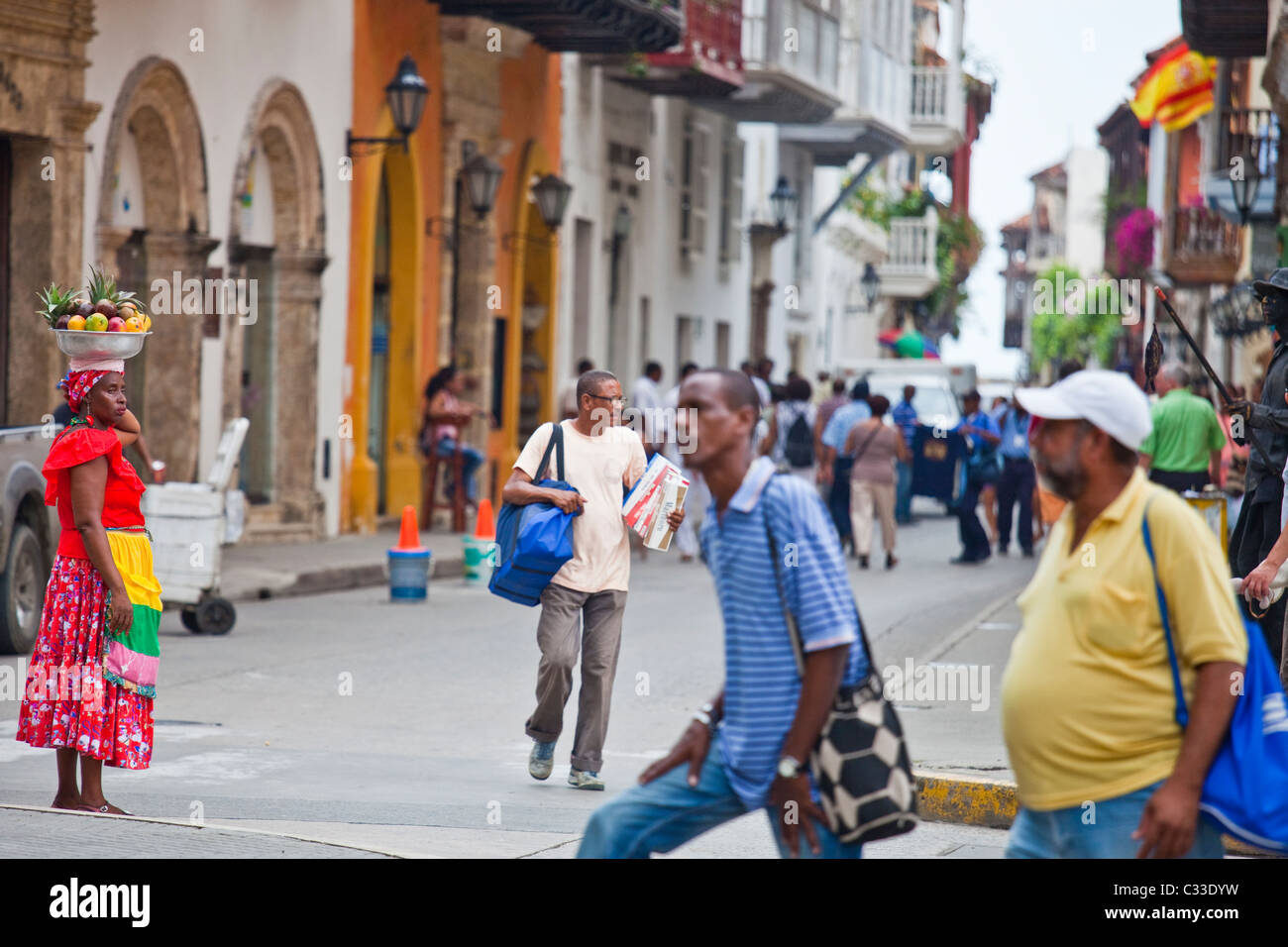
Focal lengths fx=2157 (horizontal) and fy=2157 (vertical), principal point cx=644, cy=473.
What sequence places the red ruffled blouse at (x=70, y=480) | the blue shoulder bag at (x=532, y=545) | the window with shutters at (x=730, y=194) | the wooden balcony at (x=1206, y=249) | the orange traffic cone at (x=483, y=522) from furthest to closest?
the wooden balcony at (x=1206, y=249) < the window with shutters at (x=730, y=194) < the orange traffic cone at (x=483, y=522) < the blue shoulder bag at (x=532, y=545) < the red ruffled blouse at (x=70, y=480)

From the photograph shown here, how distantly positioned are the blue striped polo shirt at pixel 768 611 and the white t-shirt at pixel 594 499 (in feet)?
13.1

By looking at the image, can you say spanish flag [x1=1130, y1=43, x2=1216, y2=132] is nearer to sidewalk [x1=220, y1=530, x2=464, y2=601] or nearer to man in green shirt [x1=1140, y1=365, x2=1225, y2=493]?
sidewalk [x1=220, y1=530, x2=464, y2=601]

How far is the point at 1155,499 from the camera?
14.0 ft

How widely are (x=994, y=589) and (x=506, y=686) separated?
8091 mm

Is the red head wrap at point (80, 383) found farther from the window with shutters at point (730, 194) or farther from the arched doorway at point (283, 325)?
the window with shutters at point (730, 194)

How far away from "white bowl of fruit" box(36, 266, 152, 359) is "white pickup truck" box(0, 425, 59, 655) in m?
3.97

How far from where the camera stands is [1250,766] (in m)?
4.18

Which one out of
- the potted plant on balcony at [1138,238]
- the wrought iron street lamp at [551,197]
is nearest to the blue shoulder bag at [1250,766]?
the wrought iron street lamp at [551,197]

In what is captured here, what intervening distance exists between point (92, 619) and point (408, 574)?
893cm

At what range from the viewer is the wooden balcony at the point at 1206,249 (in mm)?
37219

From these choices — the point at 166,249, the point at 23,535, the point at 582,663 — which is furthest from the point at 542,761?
the point at 166,249

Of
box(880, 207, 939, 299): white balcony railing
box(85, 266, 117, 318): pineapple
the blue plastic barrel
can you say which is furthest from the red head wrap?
box(880, 207, 939, 299): white balcony railing

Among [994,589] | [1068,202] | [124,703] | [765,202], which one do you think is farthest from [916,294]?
[1068,202]

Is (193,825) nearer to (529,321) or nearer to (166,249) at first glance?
(166,249)
